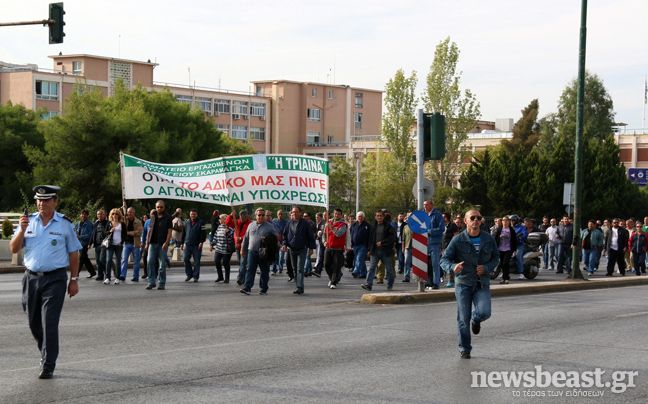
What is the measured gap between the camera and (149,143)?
162 feet

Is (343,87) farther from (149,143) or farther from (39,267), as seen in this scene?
(39,267)

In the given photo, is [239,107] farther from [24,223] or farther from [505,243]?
[24,223]

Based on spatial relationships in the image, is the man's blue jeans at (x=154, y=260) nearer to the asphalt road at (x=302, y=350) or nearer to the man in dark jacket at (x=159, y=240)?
the man in dark jacket at (x=159, y=240)

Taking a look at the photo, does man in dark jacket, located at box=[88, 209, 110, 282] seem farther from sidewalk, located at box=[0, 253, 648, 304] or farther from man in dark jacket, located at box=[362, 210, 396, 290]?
man in dark jacket, located at box=[362, 210, 396, 290]

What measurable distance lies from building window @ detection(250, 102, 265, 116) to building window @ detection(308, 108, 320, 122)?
6.07m

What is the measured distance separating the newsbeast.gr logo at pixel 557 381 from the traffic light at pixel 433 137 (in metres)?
8.08

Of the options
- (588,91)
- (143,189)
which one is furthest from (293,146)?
(143,189)

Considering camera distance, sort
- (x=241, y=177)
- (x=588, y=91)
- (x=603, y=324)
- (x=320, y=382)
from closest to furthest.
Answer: (x=320, y=382) → (x=603, y=324) → (x=241, y=177) → (x=588, y=91)

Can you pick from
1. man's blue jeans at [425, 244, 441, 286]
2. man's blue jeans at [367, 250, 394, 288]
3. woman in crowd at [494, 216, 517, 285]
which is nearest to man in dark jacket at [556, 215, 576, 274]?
woman in crowd at [494, 216, 517, 285]

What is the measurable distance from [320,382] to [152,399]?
5.55 ft

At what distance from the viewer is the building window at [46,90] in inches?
3378

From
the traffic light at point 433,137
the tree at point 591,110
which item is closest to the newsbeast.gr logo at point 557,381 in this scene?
the traffic light at point 433,137

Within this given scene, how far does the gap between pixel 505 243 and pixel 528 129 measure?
8435 cm

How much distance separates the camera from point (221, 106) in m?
106
